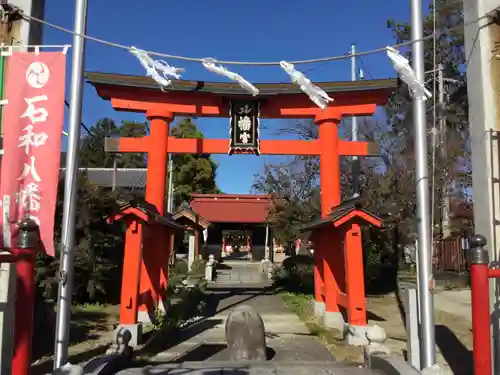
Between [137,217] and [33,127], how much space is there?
4.20m

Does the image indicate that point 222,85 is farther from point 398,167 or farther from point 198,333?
point 398,167

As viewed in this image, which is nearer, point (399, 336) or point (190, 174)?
point (399, 336)

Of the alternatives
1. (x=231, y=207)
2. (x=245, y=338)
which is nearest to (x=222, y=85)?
(x=245, y=338)

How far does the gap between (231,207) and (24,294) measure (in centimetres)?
2803

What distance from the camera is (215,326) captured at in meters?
11.0

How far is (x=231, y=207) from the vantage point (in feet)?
105

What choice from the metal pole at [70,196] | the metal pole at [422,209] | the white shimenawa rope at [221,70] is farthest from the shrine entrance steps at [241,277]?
the metal pole at [422,209]

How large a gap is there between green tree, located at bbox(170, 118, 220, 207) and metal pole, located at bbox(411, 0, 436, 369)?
28141mm

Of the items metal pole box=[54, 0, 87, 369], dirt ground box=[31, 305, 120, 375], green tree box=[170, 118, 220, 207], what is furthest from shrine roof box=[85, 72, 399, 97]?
green tree box=[170, 118, 220, 207]

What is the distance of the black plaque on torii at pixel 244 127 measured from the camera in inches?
438

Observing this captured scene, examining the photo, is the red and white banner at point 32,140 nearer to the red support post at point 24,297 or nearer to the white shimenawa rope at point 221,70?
the red support post at point 24,297

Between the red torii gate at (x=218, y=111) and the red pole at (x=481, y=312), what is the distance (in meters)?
6.92

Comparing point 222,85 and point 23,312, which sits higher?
point 222,85

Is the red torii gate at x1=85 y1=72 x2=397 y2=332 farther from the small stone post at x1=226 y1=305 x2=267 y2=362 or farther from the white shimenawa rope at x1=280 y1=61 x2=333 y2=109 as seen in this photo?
the white shimenawa rope at x1=280 y1=61 x2=333 y2=109
